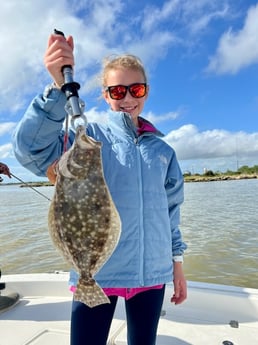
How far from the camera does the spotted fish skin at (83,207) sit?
60.6 inches

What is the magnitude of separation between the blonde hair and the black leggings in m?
1.43

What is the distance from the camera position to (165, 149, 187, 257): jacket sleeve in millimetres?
2488

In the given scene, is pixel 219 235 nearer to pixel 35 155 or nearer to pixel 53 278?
pixel 53 278

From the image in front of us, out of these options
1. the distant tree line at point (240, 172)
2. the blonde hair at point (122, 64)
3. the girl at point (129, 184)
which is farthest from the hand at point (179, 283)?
the distant tree line at point (240, 172)

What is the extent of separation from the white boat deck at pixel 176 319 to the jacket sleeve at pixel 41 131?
2.33 metres

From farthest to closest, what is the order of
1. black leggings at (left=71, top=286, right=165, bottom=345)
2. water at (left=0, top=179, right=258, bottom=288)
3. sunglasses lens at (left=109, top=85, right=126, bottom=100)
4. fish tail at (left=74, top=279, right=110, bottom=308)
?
1. water at (left=0, top=179, right=258, bottom=288)
2. sunglasses lens at (left=109, top=85, right=126, bottom=100)
3. black leggings at (left=71, top=286, right=165, bottom=345)
4. fish tail at (left=74, top=279, right=110, bottom=308)

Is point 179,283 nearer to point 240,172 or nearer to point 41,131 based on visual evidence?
point 41,131

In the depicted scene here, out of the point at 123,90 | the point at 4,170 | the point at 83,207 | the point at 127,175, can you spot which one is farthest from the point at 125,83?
the point at 4,170

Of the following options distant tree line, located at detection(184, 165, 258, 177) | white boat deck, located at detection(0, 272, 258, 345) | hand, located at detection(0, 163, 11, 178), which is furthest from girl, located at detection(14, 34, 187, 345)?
distant tree line, located at detection(184, 165, 258, 177)

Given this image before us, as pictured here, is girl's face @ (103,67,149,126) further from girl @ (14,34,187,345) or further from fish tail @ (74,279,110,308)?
fish tail @ (74,279,110,308)

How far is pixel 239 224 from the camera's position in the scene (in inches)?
615

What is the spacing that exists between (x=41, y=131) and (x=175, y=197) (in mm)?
1157

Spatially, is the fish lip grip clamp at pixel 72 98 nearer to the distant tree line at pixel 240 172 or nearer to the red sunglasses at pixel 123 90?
the red sunglasses at pixel 123 90

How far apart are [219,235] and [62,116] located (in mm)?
12435
